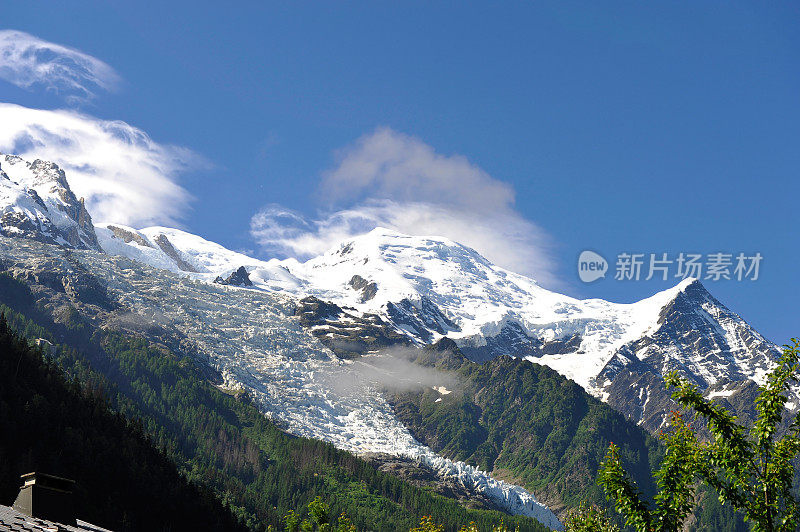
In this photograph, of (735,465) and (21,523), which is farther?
(21,523)

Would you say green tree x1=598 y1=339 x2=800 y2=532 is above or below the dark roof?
above

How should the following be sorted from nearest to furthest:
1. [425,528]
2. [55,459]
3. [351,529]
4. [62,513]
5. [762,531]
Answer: [762,531], [62,513], [425,528], [351,529], [55,459]

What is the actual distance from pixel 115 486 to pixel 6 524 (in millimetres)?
166133

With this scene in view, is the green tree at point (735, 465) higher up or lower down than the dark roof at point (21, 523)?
higher up

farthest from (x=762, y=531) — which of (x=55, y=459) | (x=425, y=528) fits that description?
(x=55, y=459)

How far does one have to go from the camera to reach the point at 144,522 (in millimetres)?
176750

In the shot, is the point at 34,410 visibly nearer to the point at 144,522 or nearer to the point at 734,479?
the point at 144,522

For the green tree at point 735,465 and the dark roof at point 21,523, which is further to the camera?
the dark roof at point 21,523

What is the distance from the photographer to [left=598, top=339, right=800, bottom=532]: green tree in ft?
87.8

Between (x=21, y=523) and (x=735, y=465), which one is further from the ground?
(x=735, y=465)

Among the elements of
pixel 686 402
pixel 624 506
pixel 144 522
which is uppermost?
pixel 686 402

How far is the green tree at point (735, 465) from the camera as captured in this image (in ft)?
87.8

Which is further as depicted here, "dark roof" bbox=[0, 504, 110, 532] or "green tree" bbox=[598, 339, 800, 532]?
"dark roof" bbox=[0, 504, 110, 532]

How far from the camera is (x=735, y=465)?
1075 inches
